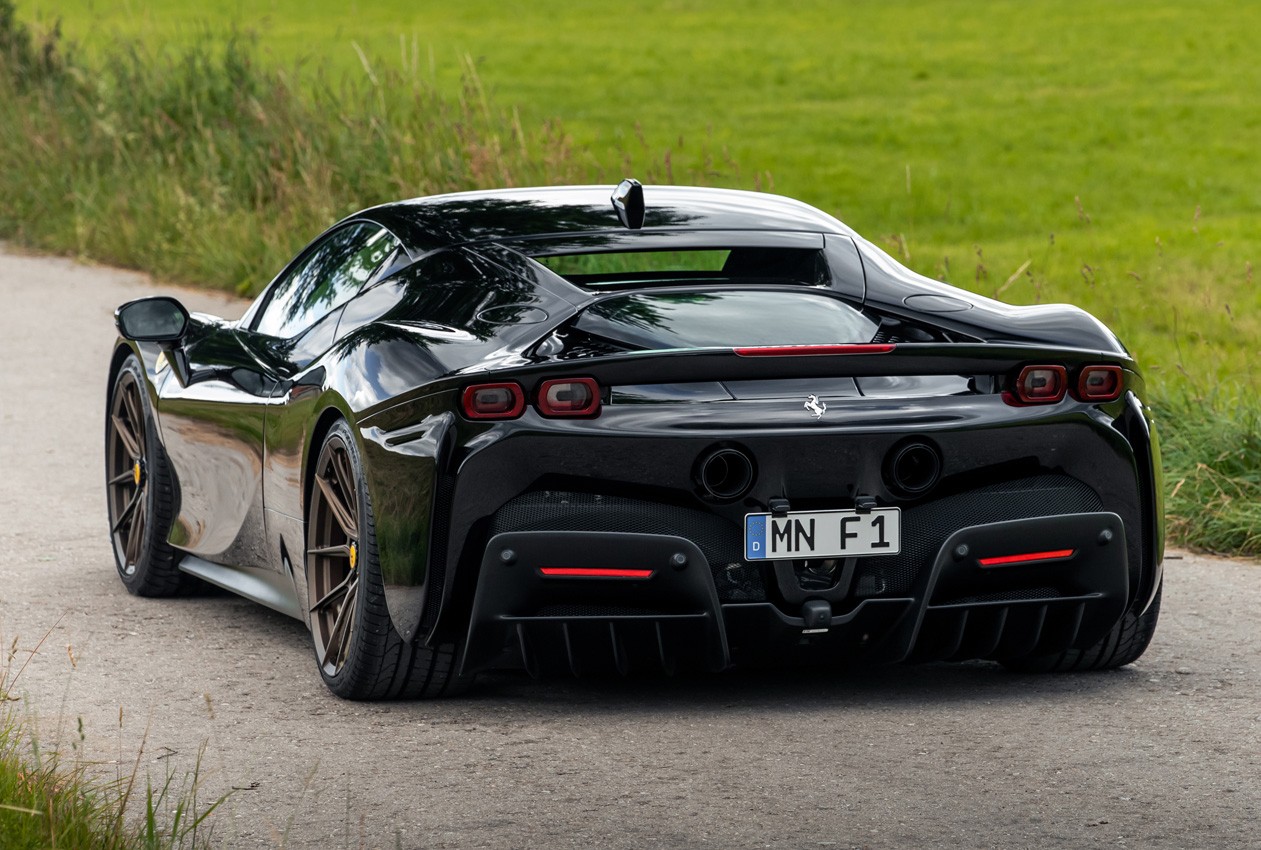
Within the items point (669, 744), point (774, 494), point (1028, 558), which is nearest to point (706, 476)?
point (774, 494)

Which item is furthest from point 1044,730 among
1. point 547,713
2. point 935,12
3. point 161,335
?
point 935,12

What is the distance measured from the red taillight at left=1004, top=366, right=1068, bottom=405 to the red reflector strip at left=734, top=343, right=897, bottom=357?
35 cm

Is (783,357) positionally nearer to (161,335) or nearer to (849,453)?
(849,453)

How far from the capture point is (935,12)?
54188mm

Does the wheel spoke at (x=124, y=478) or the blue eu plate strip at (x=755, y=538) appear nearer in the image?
the blue eu plate strip at (x=755, y=538)

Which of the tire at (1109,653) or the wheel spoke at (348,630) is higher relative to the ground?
the wheel spoke at (348,630)

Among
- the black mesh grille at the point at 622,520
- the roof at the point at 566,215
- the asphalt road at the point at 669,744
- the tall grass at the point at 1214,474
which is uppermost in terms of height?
the roof at the point at 566,215

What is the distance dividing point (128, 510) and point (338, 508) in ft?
6.47

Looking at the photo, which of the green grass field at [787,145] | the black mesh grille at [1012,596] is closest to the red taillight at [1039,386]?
the black mesh grille at [1012,596]

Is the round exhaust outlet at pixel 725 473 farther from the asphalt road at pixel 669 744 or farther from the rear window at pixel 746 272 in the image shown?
the rear window at pixel 746 272

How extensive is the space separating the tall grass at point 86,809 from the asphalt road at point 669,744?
10 centimetres

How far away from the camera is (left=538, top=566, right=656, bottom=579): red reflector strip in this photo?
495cm

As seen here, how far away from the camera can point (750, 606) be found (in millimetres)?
5016

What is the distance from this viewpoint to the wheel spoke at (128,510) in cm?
718
